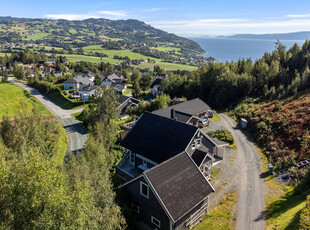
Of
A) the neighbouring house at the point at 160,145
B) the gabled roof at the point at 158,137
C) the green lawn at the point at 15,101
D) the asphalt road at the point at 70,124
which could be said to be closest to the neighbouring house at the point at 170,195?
the gabled roof at the point at 158,137

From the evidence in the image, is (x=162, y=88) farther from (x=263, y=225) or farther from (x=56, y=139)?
(x=263, y=225)

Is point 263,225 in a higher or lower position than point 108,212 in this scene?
lower

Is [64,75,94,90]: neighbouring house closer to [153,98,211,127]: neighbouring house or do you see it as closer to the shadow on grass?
[153,98,211,127]: neighbouring house

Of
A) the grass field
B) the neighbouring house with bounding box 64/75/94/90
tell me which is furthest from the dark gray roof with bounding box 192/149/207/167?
the neighbouring house with bounding box 64/75/94/90

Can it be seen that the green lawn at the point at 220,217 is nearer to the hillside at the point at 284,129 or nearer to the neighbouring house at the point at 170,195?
the neighbouring house at the point at 170,195

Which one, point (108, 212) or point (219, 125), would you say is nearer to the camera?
point (108, 212)

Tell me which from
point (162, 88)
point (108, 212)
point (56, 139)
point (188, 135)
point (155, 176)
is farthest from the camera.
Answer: point (162, 88)

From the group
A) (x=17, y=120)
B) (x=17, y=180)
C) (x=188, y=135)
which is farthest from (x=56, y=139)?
(x=17, y=180)
